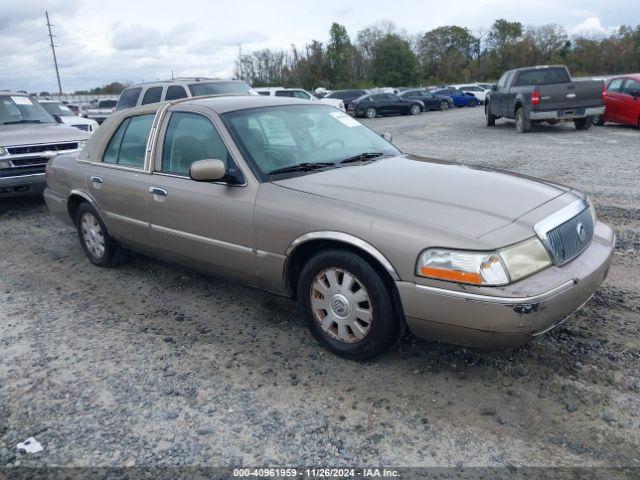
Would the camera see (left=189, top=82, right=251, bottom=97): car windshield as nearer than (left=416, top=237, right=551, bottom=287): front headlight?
No

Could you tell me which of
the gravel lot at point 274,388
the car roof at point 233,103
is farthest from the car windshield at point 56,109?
the car roof at point 233,103

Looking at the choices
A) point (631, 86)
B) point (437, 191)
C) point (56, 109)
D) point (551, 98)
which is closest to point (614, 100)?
point (631, 86)

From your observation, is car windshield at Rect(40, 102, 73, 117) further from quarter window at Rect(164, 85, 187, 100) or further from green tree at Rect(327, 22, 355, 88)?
green tree at Rect(327, 22, 355, 88)

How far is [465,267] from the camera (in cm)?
287

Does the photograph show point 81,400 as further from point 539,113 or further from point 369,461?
point 539,113

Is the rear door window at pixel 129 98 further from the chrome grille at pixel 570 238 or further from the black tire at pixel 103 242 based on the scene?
the chrome grille at pixel 570 238

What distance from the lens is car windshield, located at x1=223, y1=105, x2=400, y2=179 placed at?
154 inches

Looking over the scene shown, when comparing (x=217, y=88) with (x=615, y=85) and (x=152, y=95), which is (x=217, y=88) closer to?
(x=152, y=95)

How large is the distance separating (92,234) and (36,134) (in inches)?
145

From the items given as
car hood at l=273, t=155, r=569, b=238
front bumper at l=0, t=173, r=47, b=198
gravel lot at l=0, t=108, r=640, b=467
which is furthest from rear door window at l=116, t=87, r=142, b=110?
car hood at l=273, t=155, r=569, b=238

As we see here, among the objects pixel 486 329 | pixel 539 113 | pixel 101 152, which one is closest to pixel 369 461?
pixel 486 329

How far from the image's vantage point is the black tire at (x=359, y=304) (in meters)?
3.15

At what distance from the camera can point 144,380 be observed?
337cm

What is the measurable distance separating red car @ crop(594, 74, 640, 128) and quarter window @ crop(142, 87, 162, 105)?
11.9 m
